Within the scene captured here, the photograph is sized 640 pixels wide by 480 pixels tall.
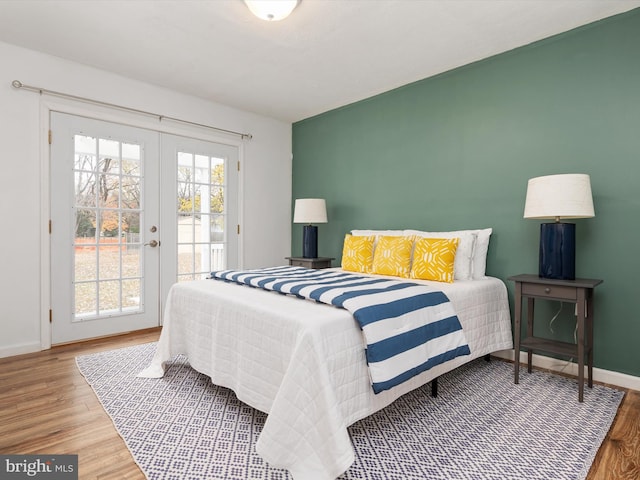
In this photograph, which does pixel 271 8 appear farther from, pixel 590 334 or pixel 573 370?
pixel 573 370

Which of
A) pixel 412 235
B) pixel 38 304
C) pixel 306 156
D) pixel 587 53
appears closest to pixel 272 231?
pixel 306 156

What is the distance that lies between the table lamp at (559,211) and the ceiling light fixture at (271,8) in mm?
1973

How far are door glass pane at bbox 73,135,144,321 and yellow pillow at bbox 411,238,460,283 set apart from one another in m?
2.78

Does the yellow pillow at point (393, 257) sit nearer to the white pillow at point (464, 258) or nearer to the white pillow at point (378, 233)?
the white pillow at point (378, 233)

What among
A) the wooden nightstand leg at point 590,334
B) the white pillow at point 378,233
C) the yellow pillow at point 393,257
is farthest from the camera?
the white pillow at point 378,233

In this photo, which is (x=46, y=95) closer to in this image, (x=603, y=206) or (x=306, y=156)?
(x=306, y=156)

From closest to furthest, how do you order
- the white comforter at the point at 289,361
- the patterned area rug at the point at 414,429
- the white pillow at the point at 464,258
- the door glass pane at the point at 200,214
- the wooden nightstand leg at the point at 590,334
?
the white comforter at the point at 289,361 < the patterned area rug at the point at 414,429 < the wooden nightstand leg at the point at 590,334 < the white pillow at the point at 464,258 < the door glass pane at the point at 200,214

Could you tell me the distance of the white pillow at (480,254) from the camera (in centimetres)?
303

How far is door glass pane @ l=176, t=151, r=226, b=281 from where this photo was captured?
4086 millimetres

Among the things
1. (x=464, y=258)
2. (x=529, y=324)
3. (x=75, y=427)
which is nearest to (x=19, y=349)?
(x=75, y=427)

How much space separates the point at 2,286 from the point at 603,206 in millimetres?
4655

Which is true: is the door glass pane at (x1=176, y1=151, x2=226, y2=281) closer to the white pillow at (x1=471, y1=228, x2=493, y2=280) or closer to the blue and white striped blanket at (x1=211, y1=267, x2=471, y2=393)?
the blue and white striped blanket at (x1=211, y1=267, x2=471, y2=393)

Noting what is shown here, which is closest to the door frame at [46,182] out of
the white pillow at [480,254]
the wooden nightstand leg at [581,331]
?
the white pillow at [480,254]

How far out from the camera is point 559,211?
2334 mm
